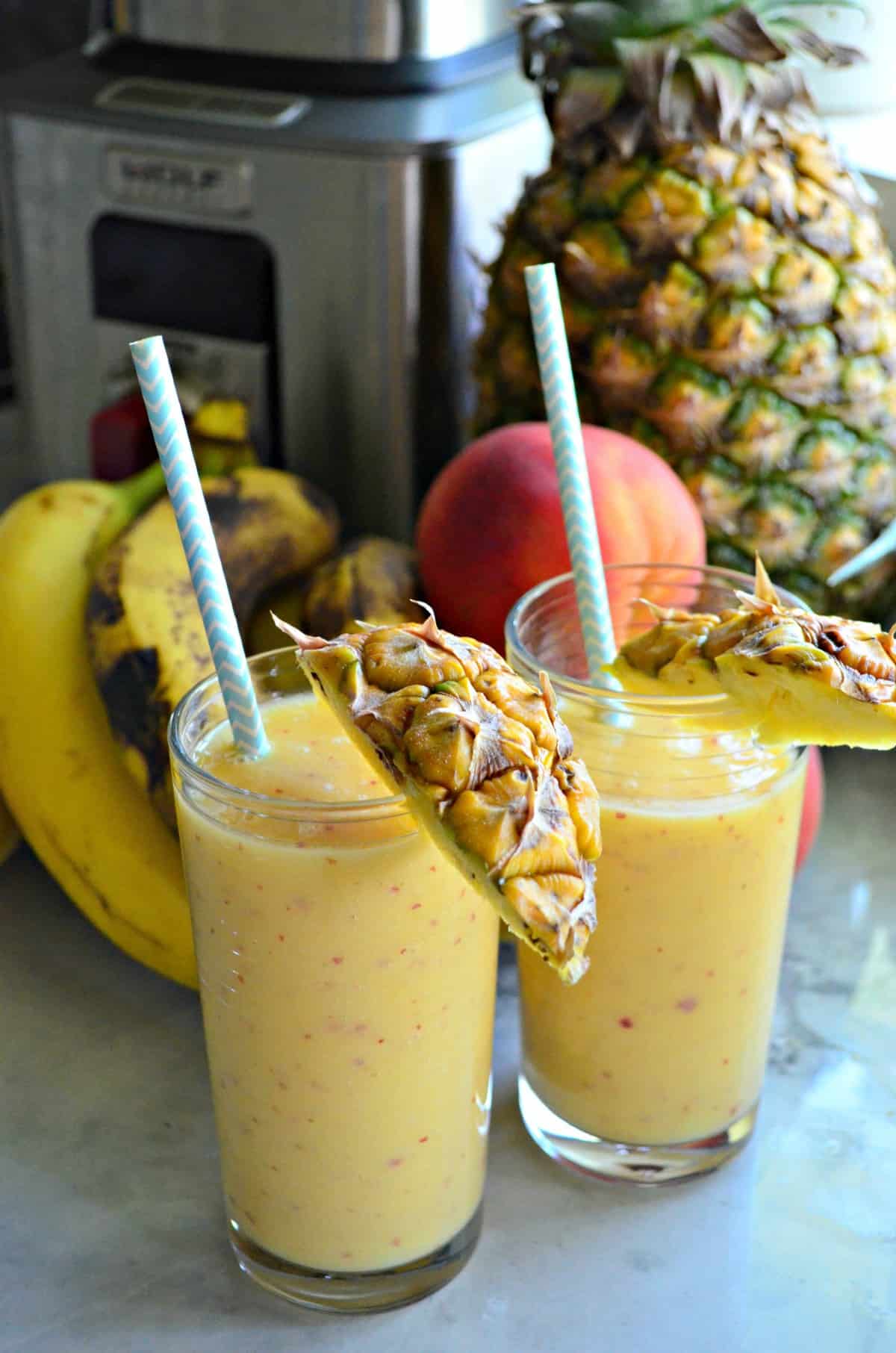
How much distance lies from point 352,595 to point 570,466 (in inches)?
10.5

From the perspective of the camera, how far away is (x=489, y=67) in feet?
3.94

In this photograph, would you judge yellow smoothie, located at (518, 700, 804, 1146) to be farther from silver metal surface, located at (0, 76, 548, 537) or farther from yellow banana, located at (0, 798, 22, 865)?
silver metal surface, located at (0, 76, 548, 537)

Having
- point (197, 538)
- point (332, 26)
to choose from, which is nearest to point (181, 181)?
point (332, 26)

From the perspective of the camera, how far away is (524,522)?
0.93 metres

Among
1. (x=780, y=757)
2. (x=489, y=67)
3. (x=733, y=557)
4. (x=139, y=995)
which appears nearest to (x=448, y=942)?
(x=780, y=757)

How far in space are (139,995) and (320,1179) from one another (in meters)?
0.26

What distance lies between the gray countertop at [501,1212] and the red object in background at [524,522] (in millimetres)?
235

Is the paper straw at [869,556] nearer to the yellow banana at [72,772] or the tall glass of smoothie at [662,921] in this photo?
the tall glass of smoothie at [662,921]

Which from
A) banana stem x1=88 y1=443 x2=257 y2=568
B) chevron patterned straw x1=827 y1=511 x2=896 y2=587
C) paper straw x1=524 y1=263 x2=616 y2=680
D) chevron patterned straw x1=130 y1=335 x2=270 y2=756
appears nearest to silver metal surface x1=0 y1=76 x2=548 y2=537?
banana stem x1=88 y1=443 x2=257 y2=568

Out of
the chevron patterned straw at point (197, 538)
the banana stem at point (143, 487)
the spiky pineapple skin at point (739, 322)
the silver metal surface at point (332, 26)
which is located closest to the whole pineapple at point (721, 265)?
the spiky pineapple skin at point (739, 322)

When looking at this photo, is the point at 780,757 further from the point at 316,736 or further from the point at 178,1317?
the point at 178,1317

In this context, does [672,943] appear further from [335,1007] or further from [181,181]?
[181,181]

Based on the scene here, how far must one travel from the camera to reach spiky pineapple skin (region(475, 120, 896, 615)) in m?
1.00

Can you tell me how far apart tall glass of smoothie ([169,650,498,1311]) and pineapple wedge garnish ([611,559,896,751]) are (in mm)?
145
